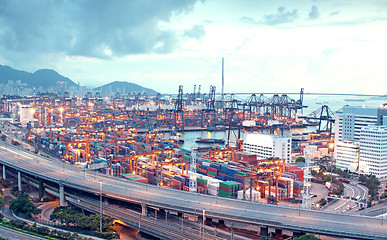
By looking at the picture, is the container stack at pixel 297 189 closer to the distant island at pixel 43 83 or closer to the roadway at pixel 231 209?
the roadway at pixel 231 209

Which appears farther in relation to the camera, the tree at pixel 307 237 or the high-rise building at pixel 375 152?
the high-rise building at pixel 375 152

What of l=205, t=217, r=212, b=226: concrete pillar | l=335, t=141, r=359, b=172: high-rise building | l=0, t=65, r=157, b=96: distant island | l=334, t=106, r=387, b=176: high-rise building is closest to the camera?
l=205, t=217, r=212, b=226: concrete pillar

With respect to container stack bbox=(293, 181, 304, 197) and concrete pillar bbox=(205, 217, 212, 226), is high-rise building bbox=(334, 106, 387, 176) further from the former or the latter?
concrete pillar bbox=(205, 217, 212, 226)

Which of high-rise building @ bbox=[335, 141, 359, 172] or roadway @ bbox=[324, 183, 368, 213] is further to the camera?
high-rise building @ bbox=[335, 141, 359, 172]

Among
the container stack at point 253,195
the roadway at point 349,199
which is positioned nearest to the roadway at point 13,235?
the container stack at point 253,195

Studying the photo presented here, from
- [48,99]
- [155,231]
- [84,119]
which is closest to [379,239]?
[155,231]

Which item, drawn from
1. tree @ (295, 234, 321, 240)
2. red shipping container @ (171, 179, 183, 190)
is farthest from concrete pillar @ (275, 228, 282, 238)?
red shipping container @ (171, 179, 183, 190)

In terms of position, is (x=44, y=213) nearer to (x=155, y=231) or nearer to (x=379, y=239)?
(x=155, y=231)
